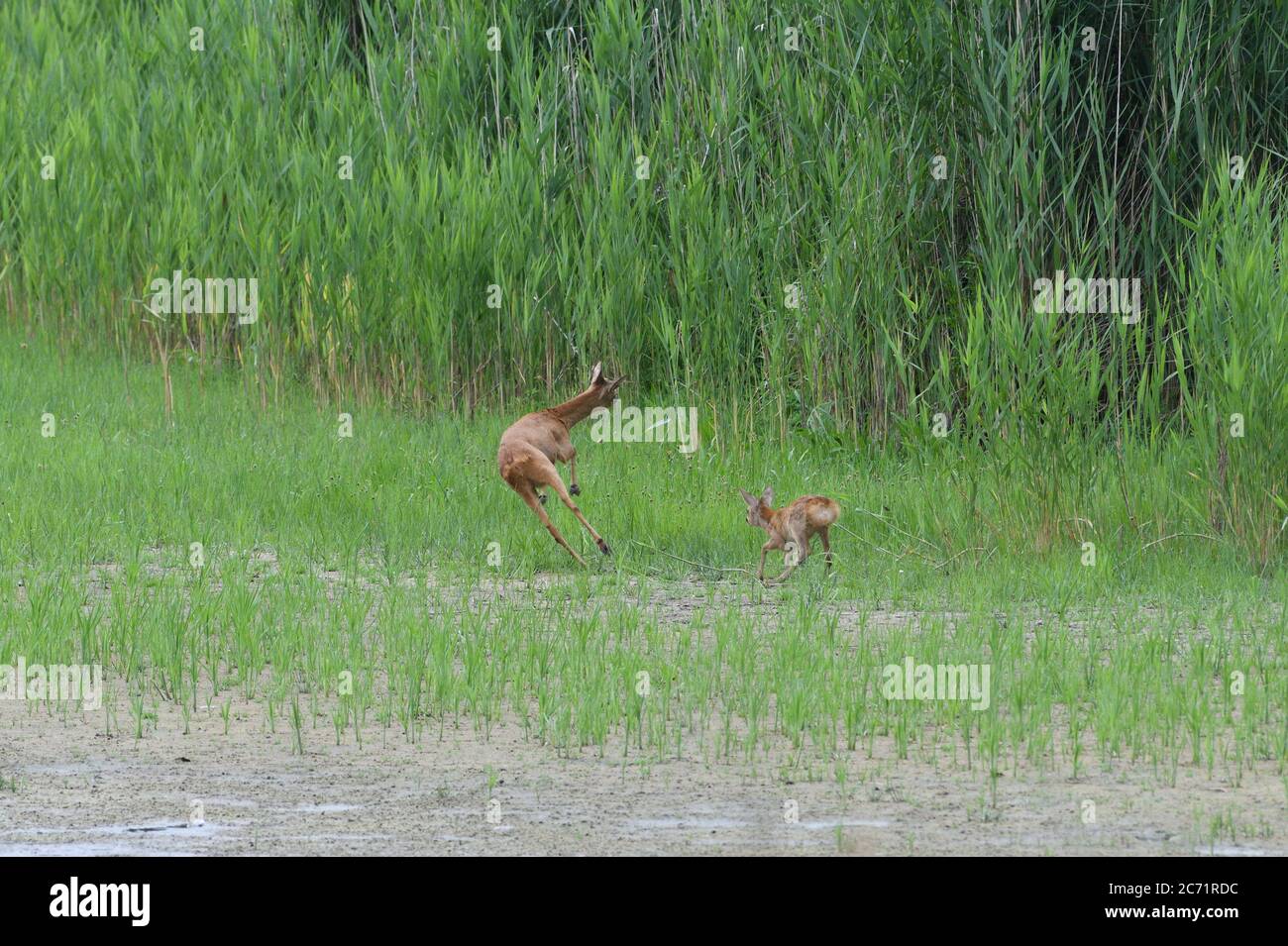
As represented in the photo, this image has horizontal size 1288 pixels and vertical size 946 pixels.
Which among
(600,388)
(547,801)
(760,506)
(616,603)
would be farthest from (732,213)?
(547,801)

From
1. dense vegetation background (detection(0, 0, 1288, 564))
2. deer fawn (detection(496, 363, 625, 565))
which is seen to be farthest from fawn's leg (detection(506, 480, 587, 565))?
dense vegetation background (detection(0, 0, 1288, 564))

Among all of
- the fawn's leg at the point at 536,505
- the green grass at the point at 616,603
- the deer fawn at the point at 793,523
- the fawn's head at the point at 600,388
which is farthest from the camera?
the fawn's head at the point at 600,388

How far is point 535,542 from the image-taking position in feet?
34.0

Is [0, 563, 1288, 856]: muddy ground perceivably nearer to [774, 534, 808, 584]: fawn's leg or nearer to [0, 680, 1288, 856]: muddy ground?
[0, 680, 1288, 856]: muddy ground

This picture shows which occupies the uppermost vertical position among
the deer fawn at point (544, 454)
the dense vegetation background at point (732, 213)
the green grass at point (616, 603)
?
the dense vegetation background at point (732, 213)

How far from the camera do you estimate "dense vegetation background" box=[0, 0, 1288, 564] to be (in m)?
10.3

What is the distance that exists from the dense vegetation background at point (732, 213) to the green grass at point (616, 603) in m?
0.54

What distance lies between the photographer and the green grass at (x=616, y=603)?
701 centimetres

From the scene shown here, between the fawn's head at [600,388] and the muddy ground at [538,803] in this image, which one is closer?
the muddy ground at [538,803]

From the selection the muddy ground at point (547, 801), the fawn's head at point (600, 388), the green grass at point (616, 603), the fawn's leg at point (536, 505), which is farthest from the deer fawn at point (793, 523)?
the muddy ground at point (547, 801)

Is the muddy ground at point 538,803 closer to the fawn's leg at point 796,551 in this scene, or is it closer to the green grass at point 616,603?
the green grass at point 616,603

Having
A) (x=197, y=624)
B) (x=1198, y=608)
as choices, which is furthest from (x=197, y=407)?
(x=1198, y=608)

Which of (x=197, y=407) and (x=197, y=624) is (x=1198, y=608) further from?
(x=197, y=407)

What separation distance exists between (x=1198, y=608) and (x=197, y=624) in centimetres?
455
